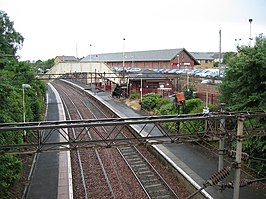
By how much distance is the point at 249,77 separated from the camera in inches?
604

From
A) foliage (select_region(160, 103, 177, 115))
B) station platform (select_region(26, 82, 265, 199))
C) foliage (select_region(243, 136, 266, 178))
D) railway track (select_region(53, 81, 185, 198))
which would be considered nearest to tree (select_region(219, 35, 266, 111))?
foliage (select_region(243, 136, 266, 178))

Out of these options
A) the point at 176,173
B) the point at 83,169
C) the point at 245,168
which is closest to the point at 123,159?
the point at 83,169

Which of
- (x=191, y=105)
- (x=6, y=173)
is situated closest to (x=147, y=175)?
(x=6, y=173)

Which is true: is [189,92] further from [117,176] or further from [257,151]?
[117,176]

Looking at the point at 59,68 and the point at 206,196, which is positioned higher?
the point at 59,68

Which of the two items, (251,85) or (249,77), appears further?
(251,85)

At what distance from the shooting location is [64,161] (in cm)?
1652

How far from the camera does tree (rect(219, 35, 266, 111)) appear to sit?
1490 cm

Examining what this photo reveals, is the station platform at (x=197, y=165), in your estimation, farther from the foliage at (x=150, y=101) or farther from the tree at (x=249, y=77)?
the foliage at (x=150, y=101)

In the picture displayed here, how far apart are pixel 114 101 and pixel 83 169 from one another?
77.6 feet

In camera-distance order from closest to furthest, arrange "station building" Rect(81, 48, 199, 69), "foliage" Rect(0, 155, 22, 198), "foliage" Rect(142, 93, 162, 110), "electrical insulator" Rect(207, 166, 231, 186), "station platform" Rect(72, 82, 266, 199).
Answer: "electrical insulator" Rect(207, 166, 231, 186), "foliage" Rect(0, 155, 22, 198), "station platform" Rect(72, 82, 266, 199), "foliage" Rect(142, 93, 162, 110), "station building" Rect(81, 48, 199, 69)

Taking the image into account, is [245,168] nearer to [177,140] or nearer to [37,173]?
[177,140]

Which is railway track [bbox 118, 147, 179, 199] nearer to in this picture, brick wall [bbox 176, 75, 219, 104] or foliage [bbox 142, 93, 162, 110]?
brick wall [bbox 176, 75, 219, 104]

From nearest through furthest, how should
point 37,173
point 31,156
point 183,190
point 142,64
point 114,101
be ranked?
point 183,190 → point 37,173 → point 31,156 → point 114,101 → point 142,64
